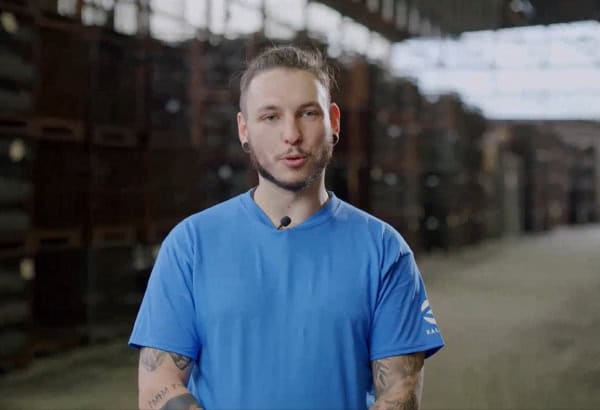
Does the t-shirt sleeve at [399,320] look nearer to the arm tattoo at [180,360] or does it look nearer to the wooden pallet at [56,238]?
the arm tattoo at [180,360]

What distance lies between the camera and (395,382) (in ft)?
5.52

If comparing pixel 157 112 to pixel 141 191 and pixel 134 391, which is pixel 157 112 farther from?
pixel 134 391

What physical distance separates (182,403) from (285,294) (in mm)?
313

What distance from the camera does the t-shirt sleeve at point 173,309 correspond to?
1655mm

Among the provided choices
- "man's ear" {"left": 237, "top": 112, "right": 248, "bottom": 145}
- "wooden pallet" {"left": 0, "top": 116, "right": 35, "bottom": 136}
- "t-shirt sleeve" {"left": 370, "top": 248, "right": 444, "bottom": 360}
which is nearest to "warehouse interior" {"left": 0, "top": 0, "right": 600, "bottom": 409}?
"wooden pallet" {"left": 0, "top": 116, "right": 35, "bottom": 136}

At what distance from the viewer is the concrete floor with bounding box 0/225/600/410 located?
4.68 metres

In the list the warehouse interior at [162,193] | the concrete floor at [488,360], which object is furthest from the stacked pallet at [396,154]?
the concrete floor at [488,360]

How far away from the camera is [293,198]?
5.58 feet

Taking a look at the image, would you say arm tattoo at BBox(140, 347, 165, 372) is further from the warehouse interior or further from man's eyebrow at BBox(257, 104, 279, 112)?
the warehouse interior

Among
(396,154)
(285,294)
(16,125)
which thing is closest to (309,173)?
(285,294)

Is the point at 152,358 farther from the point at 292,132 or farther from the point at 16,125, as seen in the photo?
the point at 16,125

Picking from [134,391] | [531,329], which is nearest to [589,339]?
[531,329]

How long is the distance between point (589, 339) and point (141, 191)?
385cm

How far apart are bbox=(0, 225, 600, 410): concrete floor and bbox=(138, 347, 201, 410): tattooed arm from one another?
293 cm
